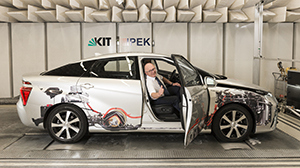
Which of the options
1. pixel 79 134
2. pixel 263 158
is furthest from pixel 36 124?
pixel 263 158

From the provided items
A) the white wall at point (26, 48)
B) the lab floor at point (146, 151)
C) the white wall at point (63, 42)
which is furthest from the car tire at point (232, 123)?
the white wall at point (26, 48)

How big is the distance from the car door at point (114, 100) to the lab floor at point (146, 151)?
1.29ft

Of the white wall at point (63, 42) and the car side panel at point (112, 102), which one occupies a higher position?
the white wall at point (63, 42)

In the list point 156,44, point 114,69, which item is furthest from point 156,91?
point 156,44

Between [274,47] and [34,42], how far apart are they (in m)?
6.97

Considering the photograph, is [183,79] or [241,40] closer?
[183,79]

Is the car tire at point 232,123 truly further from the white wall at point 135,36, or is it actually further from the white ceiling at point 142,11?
the white wall at point 135,36

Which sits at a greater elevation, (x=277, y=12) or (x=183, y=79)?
(x=277, y=12)

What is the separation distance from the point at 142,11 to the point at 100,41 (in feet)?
5.50

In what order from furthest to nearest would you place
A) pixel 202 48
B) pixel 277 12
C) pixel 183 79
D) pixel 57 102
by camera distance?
pixel 202 48, pixel 277 12, pixel 57 102, pixel 183 79

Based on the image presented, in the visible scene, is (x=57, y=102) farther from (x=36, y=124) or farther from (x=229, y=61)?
(x=229, y=61)

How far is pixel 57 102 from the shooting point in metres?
4.64

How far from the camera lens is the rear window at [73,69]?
479 centimetres

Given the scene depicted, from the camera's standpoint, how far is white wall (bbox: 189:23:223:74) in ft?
28.9
